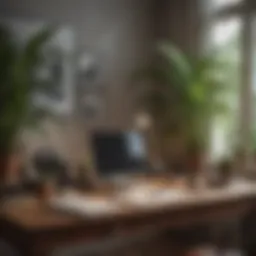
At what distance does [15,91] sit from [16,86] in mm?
37

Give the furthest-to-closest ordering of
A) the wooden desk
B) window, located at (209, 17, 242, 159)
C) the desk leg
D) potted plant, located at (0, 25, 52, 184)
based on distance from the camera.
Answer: window, located at (209, 17, 242, 159) < the desk leg < potted plant, located at (0, 25, 52, 184) < the wooden desk

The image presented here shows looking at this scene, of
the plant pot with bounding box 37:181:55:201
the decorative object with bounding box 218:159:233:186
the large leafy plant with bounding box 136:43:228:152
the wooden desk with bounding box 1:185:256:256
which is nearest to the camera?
the wooden desk with bounding box 1:185:256:256

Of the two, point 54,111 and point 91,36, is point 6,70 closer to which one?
point 54,111

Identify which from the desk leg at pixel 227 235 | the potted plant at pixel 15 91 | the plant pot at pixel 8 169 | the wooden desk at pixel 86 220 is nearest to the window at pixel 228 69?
the desk leg at pixel 227 235

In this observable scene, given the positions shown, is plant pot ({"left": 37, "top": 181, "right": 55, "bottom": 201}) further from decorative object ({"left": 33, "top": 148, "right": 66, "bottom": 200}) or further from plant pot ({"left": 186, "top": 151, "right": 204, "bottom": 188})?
plant pot ({"left": 186, "top": 151, "right": 204, "bottom": 188})

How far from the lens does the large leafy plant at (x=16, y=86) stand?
3.48 metres

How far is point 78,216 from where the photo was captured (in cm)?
246

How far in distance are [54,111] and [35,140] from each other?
319 mm

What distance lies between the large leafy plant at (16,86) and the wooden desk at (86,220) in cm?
64

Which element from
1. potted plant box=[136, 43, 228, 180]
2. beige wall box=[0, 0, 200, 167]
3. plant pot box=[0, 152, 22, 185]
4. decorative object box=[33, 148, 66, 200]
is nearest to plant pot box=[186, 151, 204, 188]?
potted plant box=[136, 43, 228, 180]

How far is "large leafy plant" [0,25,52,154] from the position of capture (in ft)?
11.4

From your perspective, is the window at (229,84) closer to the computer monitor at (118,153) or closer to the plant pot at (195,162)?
the plant pot at (195,162)

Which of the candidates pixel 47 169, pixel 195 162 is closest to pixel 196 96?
pixel 195 162

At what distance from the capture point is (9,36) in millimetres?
4086
